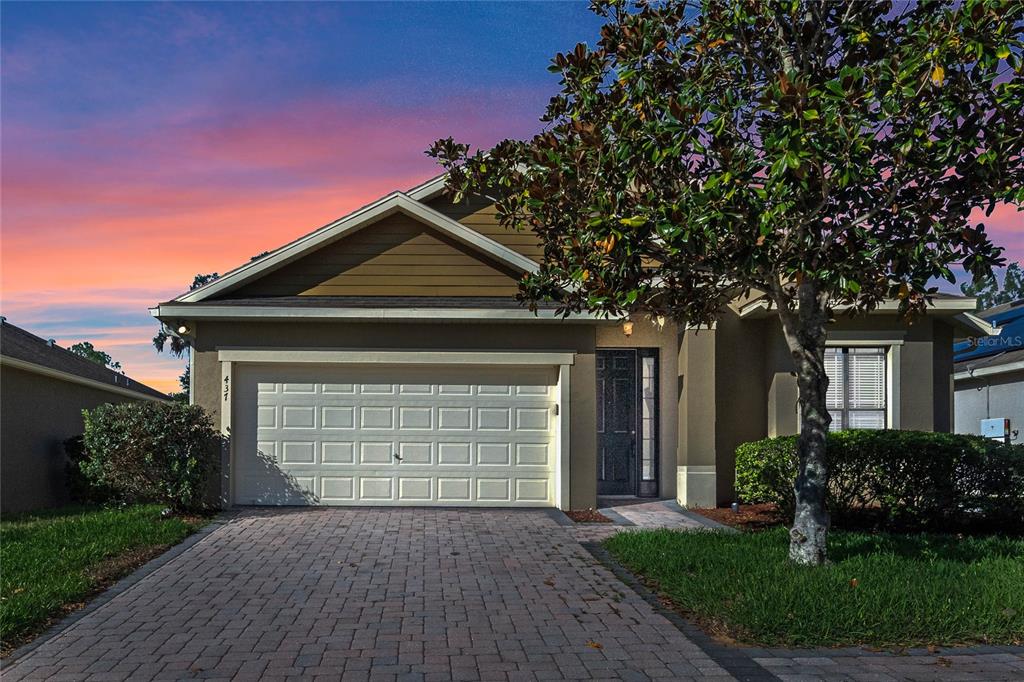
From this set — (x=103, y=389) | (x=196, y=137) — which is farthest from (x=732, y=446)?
(x=103, y=389)

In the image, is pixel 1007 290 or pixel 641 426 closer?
pixel 641 426

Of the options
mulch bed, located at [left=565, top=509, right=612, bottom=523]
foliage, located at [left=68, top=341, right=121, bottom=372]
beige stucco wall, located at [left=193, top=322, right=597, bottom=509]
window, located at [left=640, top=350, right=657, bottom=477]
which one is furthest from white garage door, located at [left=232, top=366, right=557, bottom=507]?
foliage, located at [left=68, top=341, right=121, bottom=372]

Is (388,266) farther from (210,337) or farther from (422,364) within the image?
(210,337)

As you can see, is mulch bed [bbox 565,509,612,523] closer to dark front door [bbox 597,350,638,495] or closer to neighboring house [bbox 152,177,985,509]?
neighboring house [bbox 152,177,985,509]

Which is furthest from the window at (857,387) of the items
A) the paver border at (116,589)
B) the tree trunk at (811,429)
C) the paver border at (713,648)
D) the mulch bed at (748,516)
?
the paver border at (116,589)

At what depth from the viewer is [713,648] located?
21.9 feet

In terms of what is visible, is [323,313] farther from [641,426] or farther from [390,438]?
[641,426]

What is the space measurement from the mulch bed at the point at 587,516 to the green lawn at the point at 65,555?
17.6 ft

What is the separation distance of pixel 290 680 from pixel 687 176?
6.03 m

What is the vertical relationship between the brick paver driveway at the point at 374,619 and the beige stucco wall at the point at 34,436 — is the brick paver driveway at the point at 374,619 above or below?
below

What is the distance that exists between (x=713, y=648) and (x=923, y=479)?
22.6 feet

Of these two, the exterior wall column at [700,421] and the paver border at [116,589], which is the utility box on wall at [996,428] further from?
the paver border at [116,589]

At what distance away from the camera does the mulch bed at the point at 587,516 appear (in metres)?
13.2

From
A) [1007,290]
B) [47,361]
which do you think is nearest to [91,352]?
[47,361]
